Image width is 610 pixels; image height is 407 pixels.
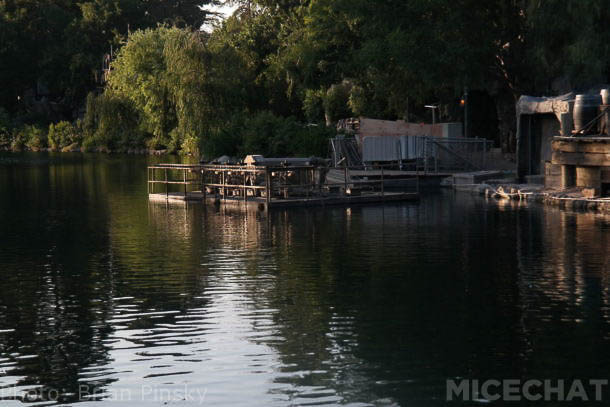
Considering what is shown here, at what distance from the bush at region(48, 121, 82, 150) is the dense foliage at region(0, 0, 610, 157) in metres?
0.18

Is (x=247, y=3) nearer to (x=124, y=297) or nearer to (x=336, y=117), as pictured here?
(x=336, y=117)

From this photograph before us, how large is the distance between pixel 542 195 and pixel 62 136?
265ft

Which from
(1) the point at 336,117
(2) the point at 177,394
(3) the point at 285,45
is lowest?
(2) the point at 177,394

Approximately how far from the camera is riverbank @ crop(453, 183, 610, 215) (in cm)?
3603

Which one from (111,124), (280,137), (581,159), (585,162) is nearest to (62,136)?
(111,124)

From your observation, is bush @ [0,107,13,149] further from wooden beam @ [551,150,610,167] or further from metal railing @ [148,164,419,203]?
A: wooden beam @ [551,150,610,167]

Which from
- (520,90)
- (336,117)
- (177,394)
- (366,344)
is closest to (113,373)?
(177,394)

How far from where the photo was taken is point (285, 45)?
255ft

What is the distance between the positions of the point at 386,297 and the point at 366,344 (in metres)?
3.90

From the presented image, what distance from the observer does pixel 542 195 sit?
39875 millimetres

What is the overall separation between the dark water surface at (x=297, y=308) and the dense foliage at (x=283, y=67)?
17.5 m

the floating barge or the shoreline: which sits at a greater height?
the shoreline

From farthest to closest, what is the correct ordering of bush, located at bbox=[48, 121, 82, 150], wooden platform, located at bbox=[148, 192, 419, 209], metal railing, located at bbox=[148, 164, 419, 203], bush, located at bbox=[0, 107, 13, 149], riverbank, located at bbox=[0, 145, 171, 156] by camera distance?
bush, located at bbox=[0, 107, 13, 149]
bush, located at bbox=[48, 121, 82, 150]
riverbank, located at bbox=[0, 145, 171, 156]
metal railing, located at bbox=[148, 164, 419, 203]
wooden platform, located at bbox=[148, 192, 419, 209]

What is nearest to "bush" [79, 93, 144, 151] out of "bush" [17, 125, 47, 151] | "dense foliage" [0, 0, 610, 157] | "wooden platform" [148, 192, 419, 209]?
"dense foliage" [0, 0, 610, 157]
